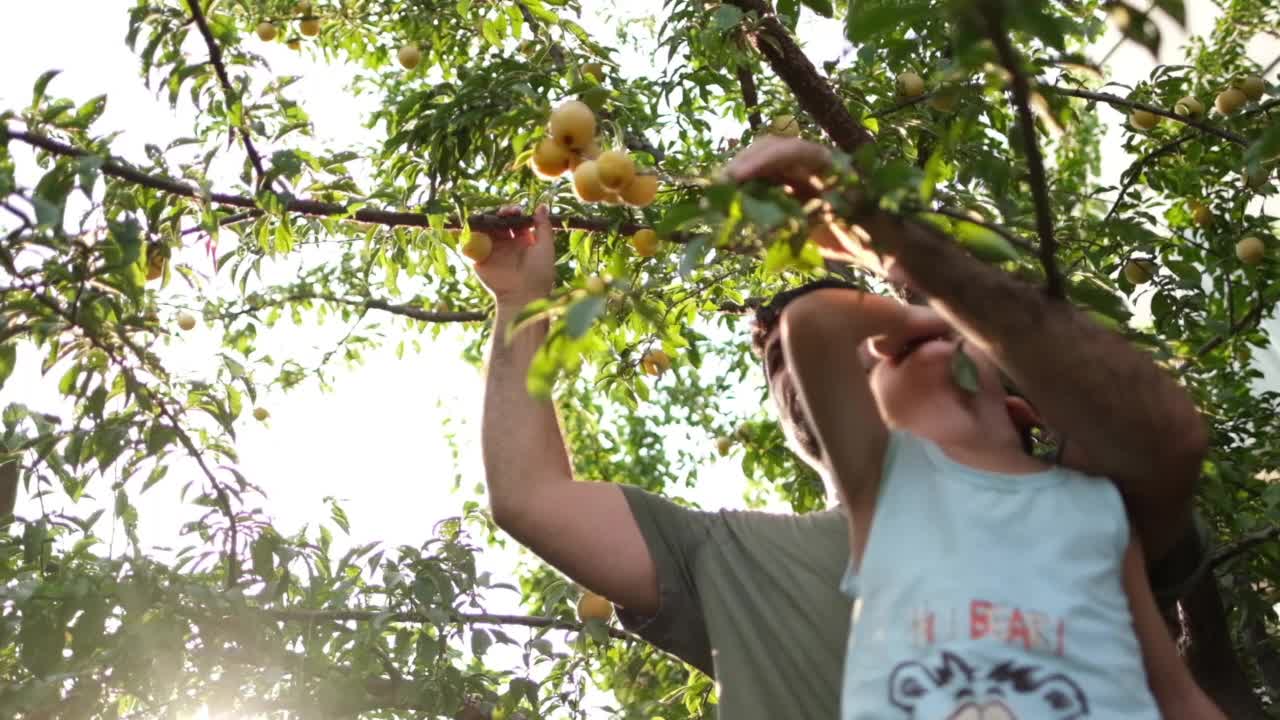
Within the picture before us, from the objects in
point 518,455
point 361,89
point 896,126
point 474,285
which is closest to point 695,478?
point 474,285

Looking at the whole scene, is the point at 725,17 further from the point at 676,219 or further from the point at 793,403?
the point at 676,219

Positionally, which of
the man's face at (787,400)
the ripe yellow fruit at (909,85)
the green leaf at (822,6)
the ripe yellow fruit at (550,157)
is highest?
the ripe yellow fruit at (909,85)

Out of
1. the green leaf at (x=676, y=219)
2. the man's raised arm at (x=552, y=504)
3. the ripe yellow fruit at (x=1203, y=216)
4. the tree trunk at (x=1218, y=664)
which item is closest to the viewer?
the green leaf at (x=676, y=219)

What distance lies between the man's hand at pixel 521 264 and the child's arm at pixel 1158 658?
1.13 meters

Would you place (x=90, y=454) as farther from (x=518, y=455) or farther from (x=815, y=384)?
(x=815, y=384)

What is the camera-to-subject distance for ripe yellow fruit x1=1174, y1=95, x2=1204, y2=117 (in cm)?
340

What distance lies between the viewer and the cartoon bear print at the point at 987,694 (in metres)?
1.32

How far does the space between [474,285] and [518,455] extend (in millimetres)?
3224

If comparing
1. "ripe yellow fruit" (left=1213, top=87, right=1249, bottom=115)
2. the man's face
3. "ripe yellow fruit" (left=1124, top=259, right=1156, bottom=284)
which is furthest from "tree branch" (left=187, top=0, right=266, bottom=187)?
"ripe yellow fruit" (left=1213, top=87, right=1249, bottom=115)

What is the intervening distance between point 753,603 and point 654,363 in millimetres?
2089

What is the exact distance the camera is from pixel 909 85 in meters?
3.49

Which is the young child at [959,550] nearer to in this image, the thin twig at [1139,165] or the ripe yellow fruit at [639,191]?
the ripe yellow fruit at [639,191]

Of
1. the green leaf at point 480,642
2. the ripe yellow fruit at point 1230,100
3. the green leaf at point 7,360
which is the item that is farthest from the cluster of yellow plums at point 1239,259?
the green leaf at point 7,360

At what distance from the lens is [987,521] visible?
4.86 feet
